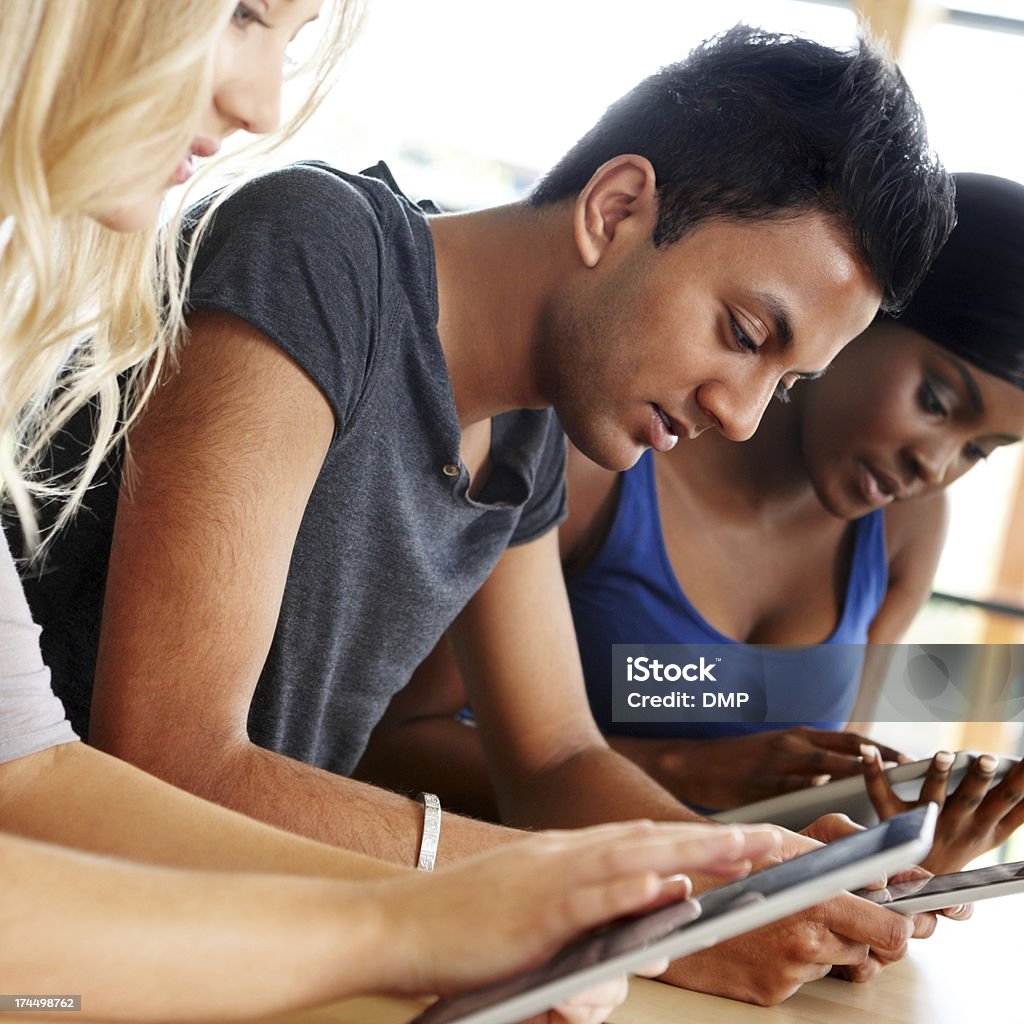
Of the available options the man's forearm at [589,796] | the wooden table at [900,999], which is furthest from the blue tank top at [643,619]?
the wooden table at [900,999]

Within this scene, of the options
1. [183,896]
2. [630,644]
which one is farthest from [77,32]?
[630,644]

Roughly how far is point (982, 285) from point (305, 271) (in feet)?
2.98

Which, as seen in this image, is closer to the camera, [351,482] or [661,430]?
[351,482]

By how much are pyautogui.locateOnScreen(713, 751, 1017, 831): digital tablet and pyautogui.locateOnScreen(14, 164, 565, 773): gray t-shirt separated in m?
0.37

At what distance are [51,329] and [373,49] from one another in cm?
232

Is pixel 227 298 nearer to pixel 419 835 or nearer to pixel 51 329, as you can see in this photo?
pixel 51 329

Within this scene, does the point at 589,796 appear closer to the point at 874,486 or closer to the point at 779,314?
the point at 779,314

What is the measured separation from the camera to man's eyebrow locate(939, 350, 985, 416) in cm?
154

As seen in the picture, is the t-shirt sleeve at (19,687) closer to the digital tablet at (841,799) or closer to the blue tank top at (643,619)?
the digital tablet at (841,799)

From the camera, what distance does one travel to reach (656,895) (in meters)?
0.56

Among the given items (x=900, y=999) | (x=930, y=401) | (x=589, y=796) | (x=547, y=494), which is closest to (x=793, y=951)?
(x=900, y=999)

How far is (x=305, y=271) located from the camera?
972mm

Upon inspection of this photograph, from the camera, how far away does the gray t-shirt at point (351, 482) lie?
97 cm

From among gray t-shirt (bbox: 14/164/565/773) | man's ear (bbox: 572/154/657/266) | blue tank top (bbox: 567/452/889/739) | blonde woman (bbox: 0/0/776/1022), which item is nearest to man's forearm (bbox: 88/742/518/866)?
blonde woman (bbox: 0/0/776/1022)
